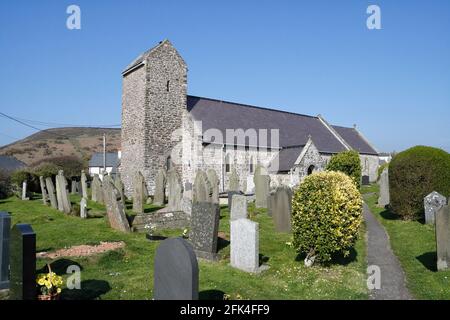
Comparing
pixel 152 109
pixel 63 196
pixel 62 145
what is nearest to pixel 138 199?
pixel 63 196

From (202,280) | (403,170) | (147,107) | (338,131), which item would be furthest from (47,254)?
(338,131)

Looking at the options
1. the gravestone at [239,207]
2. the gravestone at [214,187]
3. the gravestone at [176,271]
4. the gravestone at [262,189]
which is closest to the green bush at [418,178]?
the gravestone at [262,189]

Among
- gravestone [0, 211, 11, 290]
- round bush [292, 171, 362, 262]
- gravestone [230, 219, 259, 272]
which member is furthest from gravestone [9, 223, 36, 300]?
round bush [292, 171, 362, 262]

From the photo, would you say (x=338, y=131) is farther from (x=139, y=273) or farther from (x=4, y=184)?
(x=139, y=273)

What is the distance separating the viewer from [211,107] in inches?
1254

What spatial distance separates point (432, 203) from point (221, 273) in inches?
331

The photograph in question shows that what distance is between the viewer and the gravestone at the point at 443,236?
807 cm

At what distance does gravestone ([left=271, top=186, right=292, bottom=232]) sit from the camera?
12.7m

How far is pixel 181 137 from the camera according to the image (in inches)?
1124

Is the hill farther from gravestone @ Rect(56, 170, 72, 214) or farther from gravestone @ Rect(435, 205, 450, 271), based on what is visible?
gravestone @ Rect(435, 205, 450, 271)

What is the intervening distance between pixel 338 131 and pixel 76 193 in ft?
99.1

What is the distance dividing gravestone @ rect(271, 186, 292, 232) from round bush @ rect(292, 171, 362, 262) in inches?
136

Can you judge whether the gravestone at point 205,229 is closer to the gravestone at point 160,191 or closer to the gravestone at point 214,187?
the gravestone at point 214,187

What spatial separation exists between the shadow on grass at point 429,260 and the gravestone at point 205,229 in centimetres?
508
